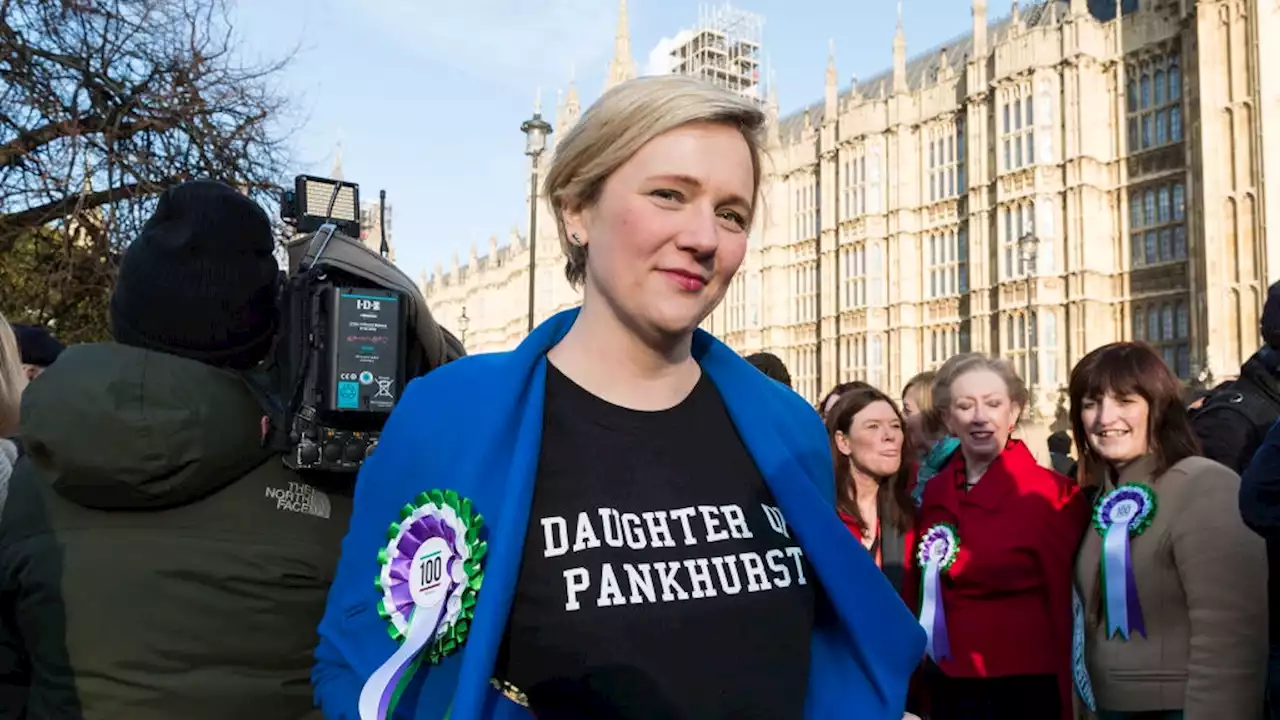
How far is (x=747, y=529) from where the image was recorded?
1.38m

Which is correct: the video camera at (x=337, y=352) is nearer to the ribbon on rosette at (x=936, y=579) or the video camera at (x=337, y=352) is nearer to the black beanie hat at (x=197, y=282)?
the black beanie hat at (x=197, y=282)

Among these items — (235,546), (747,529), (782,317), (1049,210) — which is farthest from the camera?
(782,317)

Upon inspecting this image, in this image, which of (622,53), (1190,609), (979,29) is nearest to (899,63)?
(979,29)

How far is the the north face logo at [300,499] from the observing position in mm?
1659

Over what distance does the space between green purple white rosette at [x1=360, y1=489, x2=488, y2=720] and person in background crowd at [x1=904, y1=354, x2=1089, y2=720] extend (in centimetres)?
258

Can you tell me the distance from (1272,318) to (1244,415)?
0.92 metres

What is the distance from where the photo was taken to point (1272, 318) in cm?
318

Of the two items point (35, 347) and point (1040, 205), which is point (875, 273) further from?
point (35, 347)

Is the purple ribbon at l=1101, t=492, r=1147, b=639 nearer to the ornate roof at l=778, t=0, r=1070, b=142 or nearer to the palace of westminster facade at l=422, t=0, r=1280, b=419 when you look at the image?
the palace of westminster facade at l=422, t=0, r=1280, b=419

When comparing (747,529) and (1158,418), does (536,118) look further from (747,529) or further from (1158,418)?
(747,529)

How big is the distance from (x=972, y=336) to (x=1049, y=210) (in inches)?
156

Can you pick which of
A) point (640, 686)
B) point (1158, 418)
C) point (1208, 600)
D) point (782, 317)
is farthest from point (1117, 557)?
point (782, 317)

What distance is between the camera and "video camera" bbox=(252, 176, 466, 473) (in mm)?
1640

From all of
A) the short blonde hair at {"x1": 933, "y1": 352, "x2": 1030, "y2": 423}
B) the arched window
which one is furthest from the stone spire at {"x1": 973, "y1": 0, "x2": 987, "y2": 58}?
the short blonde hair at {"x1": 933, "y1": 352, "x2": 1030, "y2": 423}
